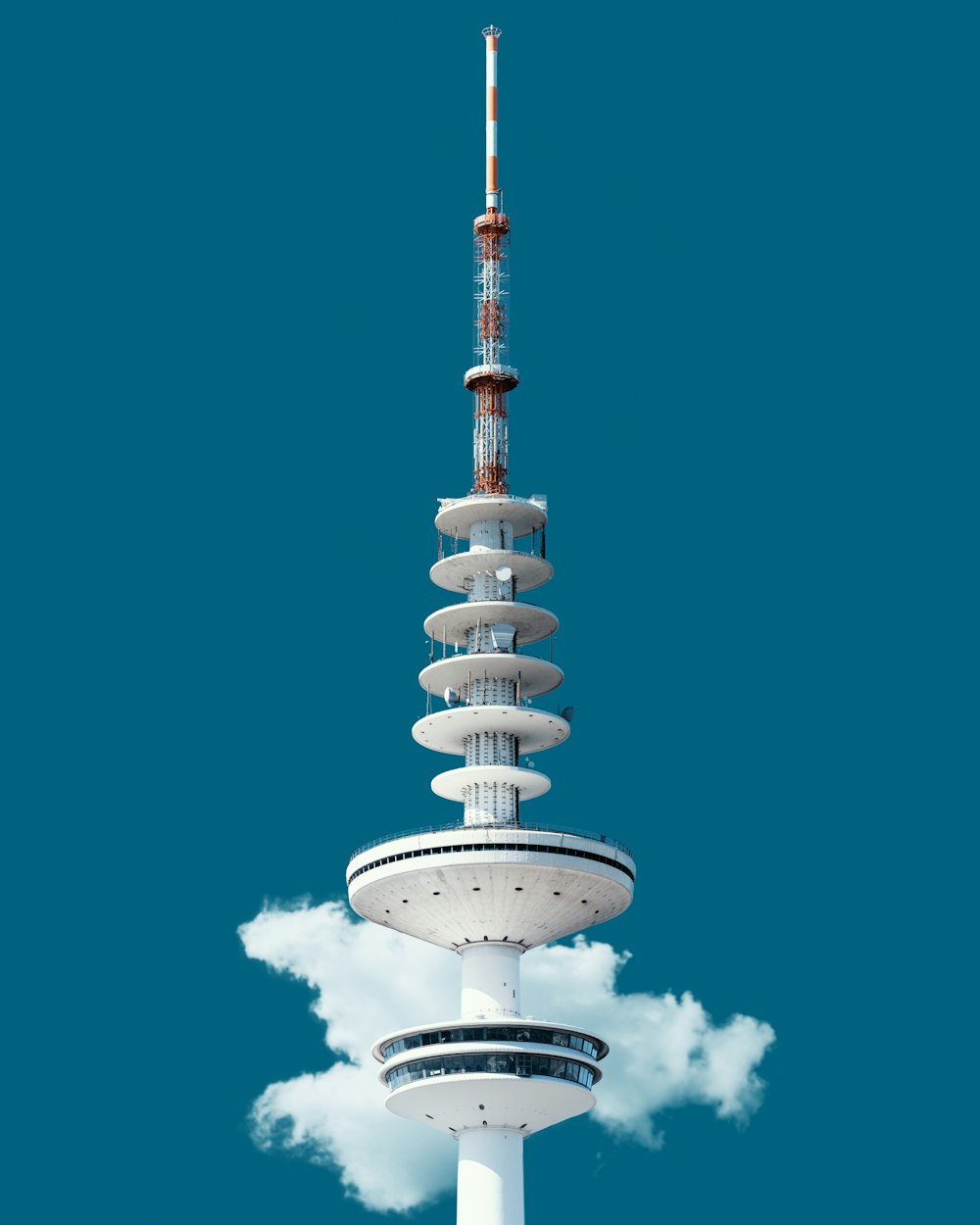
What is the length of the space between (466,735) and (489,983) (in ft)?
35.9

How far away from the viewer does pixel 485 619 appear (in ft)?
337

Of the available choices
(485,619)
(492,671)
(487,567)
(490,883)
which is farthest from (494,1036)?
(487,567)

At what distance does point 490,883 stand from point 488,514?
18.3 metres

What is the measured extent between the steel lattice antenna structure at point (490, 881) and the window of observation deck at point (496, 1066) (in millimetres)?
57

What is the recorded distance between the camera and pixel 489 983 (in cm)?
9706

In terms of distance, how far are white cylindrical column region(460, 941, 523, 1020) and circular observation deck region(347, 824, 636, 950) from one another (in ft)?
1.65

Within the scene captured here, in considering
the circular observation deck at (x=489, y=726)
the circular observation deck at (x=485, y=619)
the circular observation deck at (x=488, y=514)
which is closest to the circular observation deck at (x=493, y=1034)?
the circular observation deck at (x=489, y=726)

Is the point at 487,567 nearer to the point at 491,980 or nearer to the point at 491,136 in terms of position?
the point at 491,980

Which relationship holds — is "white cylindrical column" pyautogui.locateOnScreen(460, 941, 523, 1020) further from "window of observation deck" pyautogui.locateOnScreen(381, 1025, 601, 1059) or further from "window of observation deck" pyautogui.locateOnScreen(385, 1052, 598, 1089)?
A: "window of observation deck" pyautogui.locateOnScreen(385, 1052, 598, 1089)

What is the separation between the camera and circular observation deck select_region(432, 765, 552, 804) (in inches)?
3883

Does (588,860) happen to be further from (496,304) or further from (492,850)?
(496,304)

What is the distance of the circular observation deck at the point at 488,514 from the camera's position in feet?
340

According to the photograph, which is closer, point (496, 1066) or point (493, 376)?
point (496, 1066)

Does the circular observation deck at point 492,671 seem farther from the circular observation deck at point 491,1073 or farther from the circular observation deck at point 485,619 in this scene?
the circular observation deck at point 491,1073
